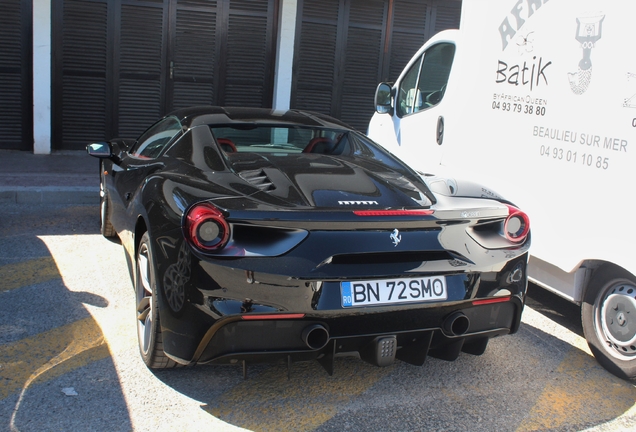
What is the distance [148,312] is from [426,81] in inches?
151

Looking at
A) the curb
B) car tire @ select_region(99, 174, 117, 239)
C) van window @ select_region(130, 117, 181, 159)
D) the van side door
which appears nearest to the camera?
van window @ select_region(130, 117, 181, 159)

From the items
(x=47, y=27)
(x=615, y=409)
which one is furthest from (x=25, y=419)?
(x=47, y=27)

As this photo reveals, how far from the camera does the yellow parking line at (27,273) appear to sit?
4.95m

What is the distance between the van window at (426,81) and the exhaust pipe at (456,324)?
10.3 ft

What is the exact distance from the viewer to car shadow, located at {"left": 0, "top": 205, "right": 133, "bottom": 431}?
318 centimetres

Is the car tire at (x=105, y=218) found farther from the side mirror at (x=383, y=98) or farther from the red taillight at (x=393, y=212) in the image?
the red taillight at (x=393, y=212)

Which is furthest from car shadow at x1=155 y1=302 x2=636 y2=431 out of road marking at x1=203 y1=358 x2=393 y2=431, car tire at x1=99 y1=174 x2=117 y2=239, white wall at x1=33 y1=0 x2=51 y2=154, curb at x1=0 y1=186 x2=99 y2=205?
white wall at x1=33 y1=0 x2=51 y2=154

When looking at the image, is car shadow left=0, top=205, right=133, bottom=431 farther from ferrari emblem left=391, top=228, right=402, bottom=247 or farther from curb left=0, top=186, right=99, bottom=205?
curb left=0, top=186, right=99, bottom=205

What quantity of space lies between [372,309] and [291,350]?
41cm

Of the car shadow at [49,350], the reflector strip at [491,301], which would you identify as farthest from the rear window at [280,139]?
the reflector strip at [491,301]

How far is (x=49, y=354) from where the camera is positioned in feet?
12.6

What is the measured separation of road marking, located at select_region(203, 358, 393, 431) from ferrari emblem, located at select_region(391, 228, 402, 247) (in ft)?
2.90

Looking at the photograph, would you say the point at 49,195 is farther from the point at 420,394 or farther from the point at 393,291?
the point at 393,291

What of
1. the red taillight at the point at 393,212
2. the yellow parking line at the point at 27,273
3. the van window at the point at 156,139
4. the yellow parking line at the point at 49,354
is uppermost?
the van window at the point at 156,139
